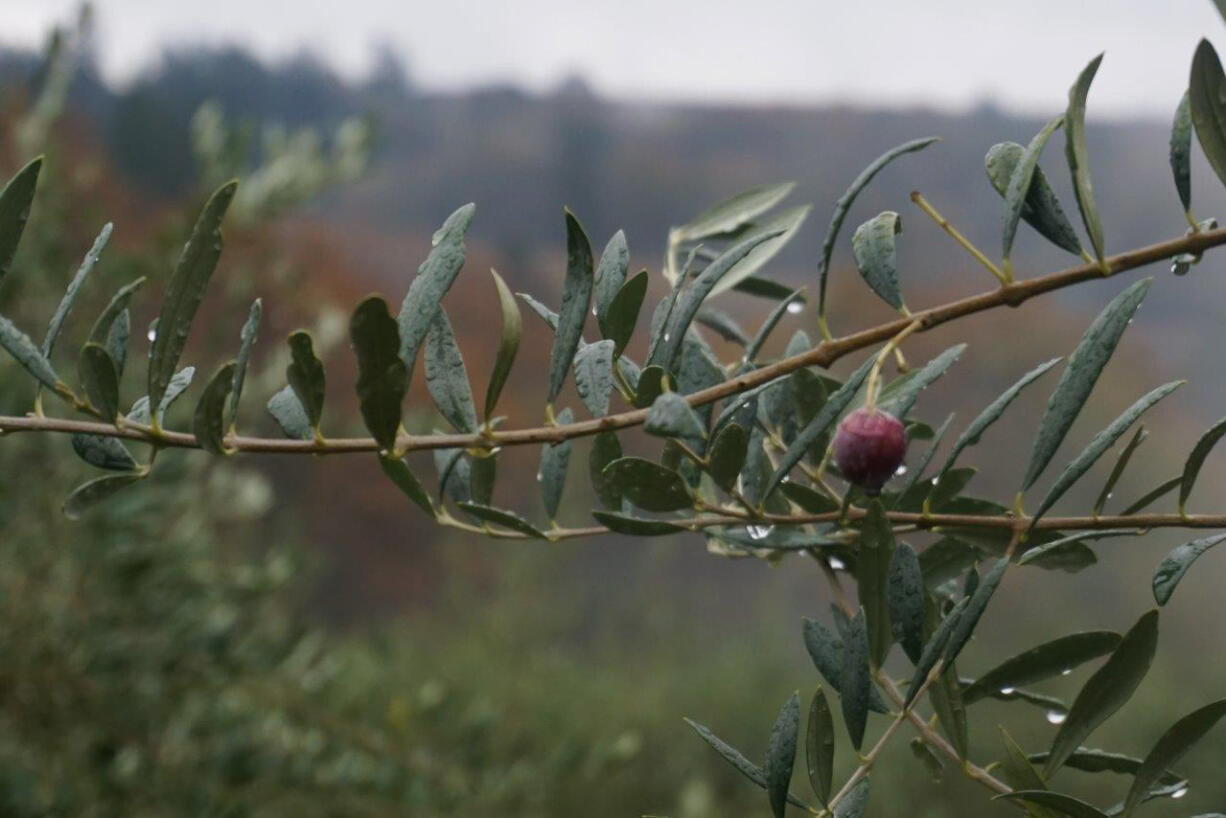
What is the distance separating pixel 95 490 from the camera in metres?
0.34

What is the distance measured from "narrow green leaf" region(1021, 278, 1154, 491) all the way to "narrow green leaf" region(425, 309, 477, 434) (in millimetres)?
148

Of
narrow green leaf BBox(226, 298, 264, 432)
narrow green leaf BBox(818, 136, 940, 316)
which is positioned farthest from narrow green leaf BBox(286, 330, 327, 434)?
narrow green leaf BBox(818, 136, 940, 316)

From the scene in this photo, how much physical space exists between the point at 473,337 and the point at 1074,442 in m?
2.30

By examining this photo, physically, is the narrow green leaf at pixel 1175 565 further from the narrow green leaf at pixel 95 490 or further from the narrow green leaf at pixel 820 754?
the narrow green leaf at pixel 95 490

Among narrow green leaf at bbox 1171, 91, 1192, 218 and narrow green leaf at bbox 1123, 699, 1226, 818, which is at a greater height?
narrow green leaf at bbox 1171, 91, 1192, 218

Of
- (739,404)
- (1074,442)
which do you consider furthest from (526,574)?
(739,404)

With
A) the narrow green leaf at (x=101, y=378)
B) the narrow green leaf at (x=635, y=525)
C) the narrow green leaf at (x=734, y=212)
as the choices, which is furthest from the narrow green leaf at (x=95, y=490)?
the narrow green leaf at (x=734, y=212)

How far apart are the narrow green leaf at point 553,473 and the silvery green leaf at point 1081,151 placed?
16cm

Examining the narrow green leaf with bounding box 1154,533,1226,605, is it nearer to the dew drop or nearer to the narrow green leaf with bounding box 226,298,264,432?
the dew drop

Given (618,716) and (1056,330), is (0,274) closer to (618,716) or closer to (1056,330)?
(618,716)

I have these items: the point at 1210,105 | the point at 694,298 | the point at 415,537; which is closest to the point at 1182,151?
the point at 1210,105

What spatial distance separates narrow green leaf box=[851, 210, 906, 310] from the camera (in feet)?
1.05

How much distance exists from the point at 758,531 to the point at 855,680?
0.06 metres

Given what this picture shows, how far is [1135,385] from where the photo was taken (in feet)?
14.8
